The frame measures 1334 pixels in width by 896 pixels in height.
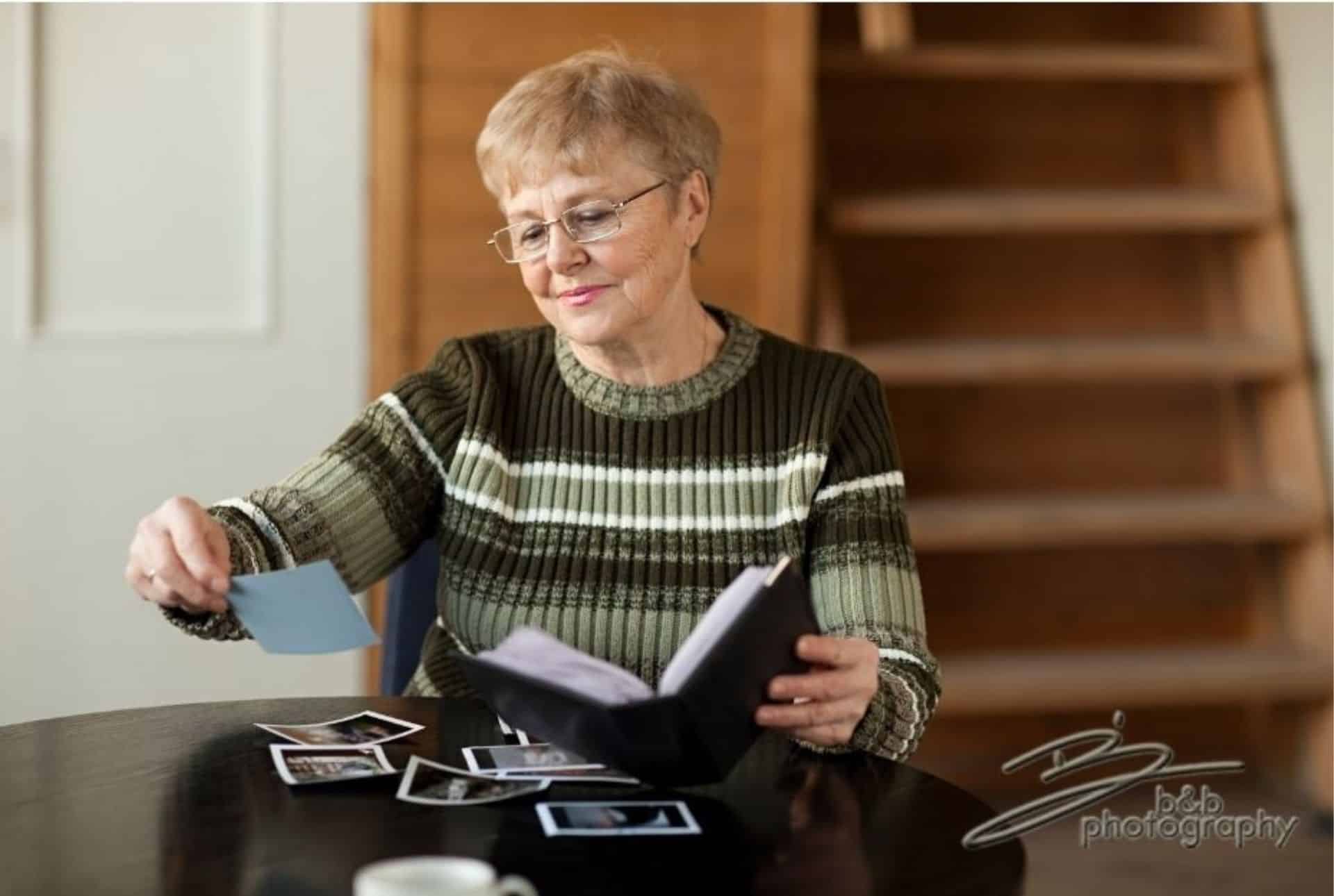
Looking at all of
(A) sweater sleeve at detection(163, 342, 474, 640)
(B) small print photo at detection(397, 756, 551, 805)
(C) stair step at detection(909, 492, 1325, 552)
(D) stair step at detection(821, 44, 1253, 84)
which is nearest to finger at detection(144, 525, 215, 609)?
(A) sweater sleeve at detection(163, 342, 474, 640)

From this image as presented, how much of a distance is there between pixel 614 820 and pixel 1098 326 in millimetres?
2501

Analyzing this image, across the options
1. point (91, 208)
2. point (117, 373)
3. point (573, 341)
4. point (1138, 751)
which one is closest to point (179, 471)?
point (117, 373)

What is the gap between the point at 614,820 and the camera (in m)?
1.32

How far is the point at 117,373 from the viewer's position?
A: 9.79 feet

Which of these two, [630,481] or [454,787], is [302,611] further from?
[630,481]

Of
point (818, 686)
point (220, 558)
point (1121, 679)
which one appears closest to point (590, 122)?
point (220, 558)

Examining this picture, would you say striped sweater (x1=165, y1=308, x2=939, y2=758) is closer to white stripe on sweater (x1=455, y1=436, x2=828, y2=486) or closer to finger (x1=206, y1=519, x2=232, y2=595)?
white stripe on sweater (x1=455, y1=436, x2=828, y2=486)

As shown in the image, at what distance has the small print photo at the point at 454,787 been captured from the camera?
4.49 ft

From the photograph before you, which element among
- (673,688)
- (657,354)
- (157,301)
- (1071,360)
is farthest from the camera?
(1071,360)

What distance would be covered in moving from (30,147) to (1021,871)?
92.0 inches

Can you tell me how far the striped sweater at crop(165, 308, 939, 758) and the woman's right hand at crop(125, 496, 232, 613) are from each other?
134 mm

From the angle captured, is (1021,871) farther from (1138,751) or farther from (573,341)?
(573,341)

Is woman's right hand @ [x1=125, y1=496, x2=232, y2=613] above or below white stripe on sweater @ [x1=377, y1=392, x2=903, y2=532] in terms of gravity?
below

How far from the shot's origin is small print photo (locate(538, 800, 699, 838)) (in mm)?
1294
